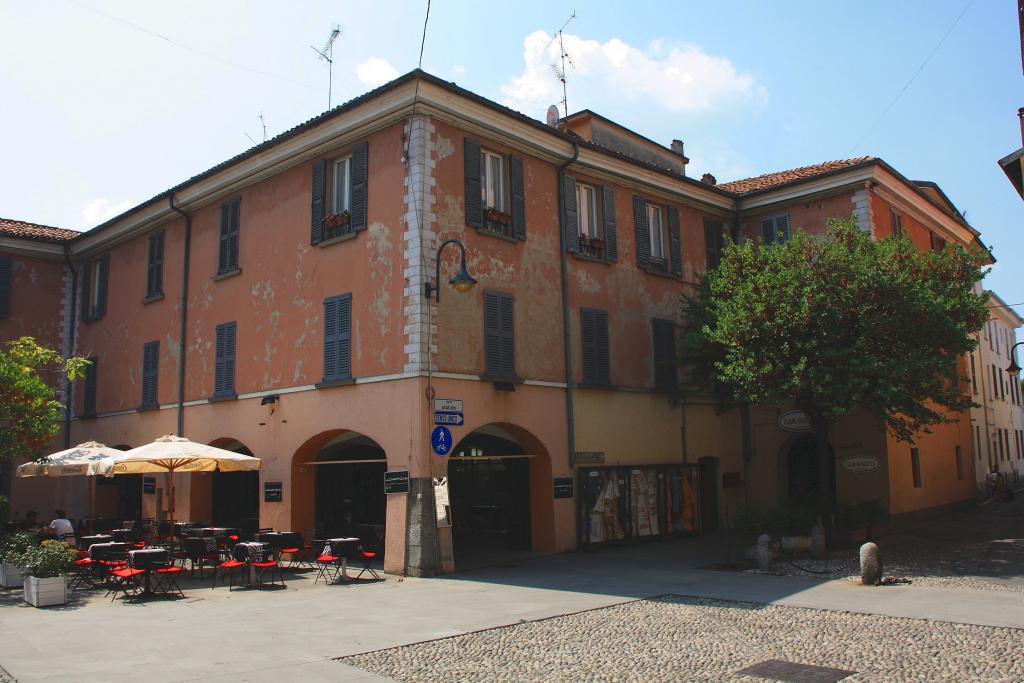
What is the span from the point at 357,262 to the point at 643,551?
853cm

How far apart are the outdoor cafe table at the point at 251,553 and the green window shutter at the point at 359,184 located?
20.8 ft

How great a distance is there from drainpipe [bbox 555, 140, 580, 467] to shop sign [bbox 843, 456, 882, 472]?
285 inches

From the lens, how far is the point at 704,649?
9.01 metres

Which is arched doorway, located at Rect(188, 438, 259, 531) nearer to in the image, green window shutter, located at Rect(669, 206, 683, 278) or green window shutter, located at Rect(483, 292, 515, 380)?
green window shutter, located at Rect(483, 292, 515, 380)

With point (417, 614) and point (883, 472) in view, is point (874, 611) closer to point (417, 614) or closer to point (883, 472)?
point (417, 614)

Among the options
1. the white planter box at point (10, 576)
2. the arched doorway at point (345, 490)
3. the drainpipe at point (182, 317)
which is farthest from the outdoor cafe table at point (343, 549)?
the drainpipe at point (182, 317)

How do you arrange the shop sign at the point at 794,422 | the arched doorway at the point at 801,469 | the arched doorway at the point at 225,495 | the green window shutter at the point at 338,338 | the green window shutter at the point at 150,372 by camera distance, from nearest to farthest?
the green window shutter at the point at 338,338
the arched doorway at the point at 225,495
the shop sign at the point at 794,422
the arched doorway at the point at 801,469
the green window shutter at the point at 150,372

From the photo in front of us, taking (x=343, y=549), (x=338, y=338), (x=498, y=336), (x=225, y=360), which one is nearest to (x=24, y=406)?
(x=225, y=360)

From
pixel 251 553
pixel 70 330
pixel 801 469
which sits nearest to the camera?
pixel 251 553

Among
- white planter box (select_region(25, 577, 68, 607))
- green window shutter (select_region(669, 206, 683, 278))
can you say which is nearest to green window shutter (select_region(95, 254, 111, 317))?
white planter box (select_region(25, 577, 68, 607))

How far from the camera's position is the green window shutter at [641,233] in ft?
67.3

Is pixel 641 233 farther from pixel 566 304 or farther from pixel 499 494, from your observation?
pixel 499 494

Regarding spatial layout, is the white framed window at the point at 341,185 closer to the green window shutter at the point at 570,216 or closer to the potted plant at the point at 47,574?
the green window shutter at the point at 570,216

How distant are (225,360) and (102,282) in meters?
8.08
